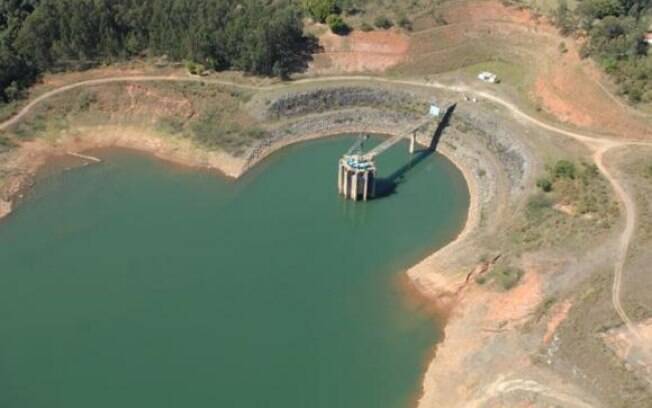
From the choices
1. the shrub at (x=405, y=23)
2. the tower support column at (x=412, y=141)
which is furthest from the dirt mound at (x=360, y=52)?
the tower support column at (x=412, y=141)

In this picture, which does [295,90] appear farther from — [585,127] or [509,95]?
[585,127]

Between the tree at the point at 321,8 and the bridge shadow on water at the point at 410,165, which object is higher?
the tree at the point at 321,8

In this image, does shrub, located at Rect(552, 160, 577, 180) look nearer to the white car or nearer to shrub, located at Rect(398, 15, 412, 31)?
the white car

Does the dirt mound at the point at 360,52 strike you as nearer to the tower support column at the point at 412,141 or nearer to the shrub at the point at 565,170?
the tower support column at the point at 412,141

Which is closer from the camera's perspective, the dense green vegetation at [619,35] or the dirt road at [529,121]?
the dirt road at [529,121]

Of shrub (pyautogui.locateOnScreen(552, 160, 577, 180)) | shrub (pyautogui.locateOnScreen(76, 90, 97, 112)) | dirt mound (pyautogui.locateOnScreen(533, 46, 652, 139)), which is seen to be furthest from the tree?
shrub (pyautogui.locateOnScreen(552, 160, 577, 180))
